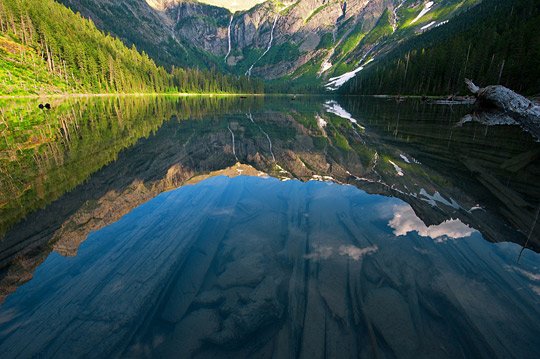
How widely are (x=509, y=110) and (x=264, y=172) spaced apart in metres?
29.7

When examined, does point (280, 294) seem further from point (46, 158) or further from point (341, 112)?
point (341, 112)

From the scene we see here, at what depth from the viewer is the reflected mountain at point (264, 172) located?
7727mm

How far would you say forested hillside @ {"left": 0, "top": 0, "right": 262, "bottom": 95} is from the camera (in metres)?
76.9

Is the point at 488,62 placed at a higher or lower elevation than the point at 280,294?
higher

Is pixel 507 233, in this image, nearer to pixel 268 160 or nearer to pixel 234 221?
pixel 234 221

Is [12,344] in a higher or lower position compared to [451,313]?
lower

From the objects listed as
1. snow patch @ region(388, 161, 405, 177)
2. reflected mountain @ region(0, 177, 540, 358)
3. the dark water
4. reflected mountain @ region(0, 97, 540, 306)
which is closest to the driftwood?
reflected mountain @ region(0, 97, 540, 306)

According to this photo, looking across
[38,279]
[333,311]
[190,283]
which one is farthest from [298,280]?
[38,279]

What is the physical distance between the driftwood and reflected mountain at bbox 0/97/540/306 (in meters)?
1.80

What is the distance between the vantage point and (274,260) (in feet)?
20.9

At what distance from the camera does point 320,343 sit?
4117 millimetres

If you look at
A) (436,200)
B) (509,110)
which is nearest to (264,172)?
(436,200)

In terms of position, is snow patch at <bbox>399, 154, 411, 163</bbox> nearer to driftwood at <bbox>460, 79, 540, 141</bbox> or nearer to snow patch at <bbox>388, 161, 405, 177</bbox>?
snow patch at <bbox>388, 161, 405, 177</bbox>

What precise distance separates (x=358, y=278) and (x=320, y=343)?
1.87 m
